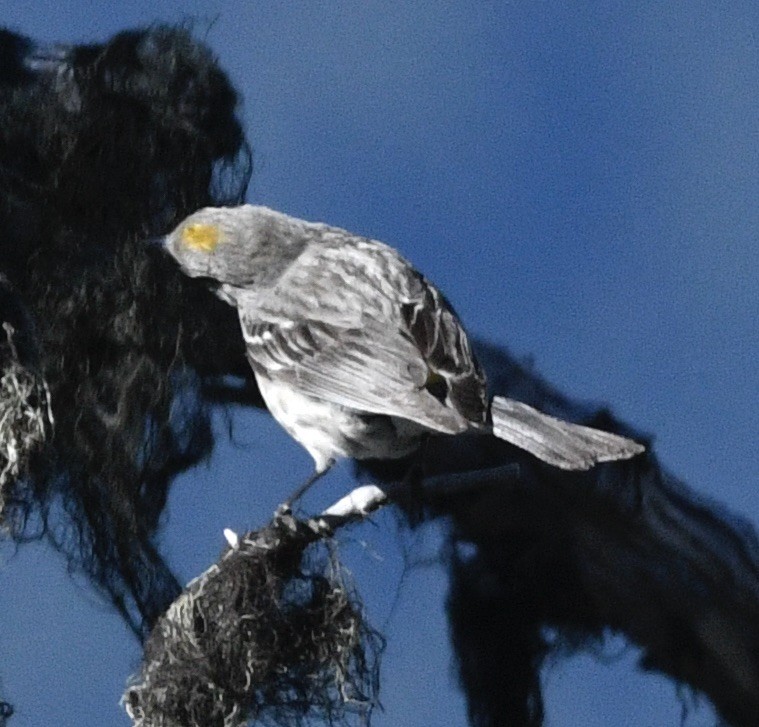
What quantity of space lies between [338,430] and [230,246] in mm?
427

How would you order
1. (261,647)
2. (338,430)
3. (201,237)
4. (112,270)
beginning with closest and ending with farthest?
(261,647)
(338,430)
(201,237)
(112,270)

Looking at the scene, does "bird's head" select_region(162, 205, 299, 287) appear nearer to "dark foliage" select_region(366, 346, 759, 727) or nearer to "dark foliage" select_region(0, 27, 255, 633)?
"dark foliage" select_region(0, 27, 255, 633)

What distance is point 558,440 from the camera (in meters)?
2.74

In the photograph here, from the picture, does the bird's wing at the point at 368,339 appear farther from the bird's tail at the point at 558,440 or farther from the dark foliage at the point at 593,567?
the dark foliage at the point at 593,567

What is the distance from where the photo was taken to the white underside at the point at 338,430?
9.38 feet

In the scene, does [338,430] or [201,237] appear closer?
[338,430]

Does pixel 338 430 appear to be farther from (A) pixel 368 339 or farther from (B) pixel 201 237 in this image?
(B) pixel 201 237

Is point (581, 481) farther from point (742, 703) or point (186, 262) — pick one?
point (186, 262)

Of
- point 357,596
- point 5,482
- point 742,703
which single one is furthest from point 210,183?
point 742,703

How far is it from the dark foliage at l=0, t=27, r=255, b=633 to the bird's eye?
27 centimetres

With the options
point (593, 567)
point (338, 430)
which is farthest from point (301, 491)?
point (593, 567)

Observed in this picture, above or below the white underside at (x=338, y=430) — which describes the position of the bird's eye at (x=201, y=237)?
above

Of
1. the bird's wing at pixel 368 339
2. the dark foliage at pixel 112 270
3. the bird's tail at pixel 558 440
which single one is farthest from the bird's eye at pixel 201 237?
the bird's tail at pixel 558 440

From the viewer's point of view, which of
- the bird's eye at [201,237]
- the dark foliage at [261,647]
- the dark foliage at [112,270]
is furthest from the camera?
the dark foliage at [112,270]
